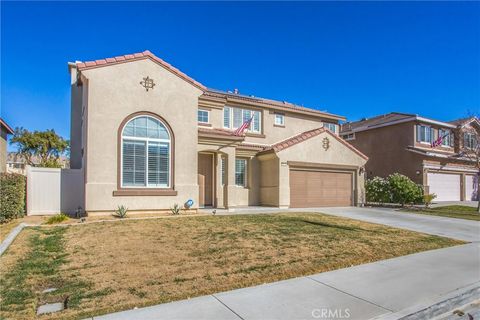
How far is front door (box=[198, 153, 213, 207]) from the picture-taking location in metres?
18.2

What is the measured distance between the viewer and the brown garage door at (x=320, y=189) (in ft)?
65.0

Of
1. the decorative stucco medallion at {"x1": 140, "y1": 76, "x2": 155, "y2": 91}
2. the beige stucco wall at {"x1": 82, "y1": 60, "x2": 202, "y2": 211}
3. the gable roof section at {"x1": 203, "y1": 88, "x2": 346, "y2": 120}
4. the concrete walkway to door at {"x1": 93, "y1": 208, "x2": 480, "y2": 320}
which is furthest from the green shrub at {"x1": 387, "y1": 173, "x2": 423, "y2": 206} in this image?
the decorative stucco medallion at {"x1": 140, "y1": 76, "x2": 155, "y2": 91}

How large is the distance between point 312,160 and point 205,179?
22.1 feet

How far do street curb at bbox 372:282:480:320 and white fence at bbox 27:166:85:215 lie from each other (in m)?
13.1

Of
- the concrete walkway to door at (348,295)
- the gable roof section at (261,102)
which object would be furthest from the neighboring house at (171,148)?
the concrete walkway to door at (348,295)

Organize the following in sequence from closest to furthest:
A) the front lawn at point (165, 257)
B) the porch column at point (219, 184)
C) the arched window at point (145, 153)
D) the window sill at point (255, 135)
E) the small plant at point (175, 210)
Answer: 1. the front lawn at point (165, 257)
2. the arched window at point (145, 153)
3. the small plant at point (175, 210)
4. the porch column at point (219, 184)
5. the window sill at point (255, 135)

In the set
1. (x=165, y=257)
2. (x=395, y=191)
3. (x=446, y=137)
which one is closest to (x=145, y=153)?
(x=165, y=257)

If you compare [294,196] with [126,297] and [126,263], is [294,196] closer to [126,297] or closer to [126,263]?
[126,263]

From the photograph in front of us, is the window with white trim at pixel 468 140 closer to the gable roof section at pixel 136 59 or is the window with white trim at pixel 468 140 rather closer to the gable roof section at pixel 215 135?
the gable roof section at pixel 215 135

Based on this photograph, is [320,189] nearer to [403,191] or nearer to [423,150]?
[403,191]

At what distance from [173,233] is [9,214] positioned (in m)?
6.84

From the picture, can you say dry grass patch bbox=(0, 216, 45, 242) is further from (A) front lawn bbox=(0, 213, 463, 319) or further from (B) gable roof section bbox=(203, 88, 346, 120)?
(B) gable roof section bbox=(203, 88, 346, 120)

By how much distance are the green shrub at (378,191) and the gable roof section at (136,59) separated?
1511 centimetres

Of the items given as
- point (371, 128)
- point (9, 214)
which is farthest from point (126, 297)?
point (371, 128)
